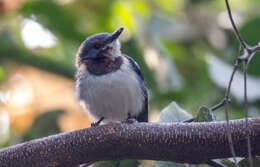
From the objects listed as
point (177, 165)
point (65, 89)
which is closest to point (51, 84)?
point (65, 89)

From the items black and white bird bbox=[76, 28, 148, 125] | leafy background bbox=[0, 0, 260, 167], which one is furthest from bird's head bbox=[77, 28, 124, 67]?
leafy background bbox=[0, 0, 260, 167]

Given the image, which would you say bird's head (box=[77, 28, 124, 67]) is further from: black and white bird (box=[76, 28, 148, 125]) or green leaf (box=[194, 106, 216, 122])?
green leaf (box=[194, 106, 216, 122])

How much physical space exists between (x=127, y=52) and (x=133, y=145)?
10.9 ft

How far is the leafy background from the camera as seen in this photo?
19.7 feet

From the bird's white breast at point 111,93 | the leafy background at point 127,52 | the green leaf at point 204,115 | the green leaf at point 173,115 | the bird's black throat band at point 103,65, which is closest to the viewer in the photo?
the green leaf at point 204,115

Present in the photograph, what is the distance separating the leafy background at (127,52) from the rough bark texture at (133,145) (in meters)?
1.90

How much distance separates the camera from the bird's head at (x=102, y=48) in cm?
504

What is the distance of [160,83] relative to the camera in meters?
6.25

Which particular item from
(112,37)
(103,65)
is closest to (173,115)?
(103,65)

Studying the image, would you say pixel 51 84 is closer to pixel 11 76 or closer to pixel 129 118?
pixel 11 76

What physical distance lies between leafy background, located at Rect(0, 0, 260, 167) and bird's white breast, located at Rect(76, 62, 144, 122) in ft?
2.79

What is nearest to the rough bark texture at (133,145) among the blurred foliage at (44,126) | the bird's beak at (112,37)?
the bird's beak at (112,37)

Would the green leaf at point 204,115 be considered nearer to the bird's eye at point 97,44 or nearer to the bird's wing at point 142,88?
the bird's wing at point 142,88

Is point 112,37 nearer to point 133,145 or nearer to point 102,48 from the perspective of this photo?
point 102,48
